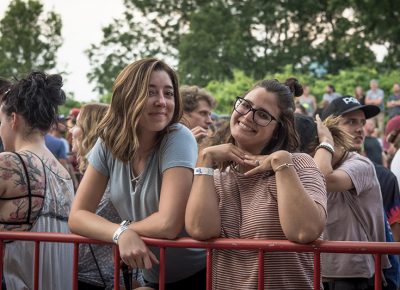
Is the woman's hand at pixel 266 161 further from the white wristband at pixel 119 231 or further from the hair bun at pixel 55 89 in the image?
the hair bun at pixel 55 89

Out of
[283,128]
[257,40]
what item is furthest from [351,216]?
[257,40]

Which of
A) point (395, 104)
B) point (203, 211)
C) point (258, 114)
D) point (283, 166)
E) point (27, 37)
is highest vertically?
point (27, 37)

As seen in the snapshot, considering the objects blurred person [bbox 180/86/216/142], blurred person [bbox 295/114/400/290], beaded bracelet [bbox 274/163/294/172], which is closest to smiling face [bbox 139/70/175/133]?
beaded bracelet [bbox 274/163/294/172]

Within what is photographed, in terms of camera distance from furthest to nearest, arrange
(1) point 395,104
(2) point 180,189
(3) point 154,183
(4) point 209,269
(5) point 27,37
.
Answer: (5) point 27,37
(1) point 395,104
(3) point 154,183
(2) point 180,189
(4) point 209,269

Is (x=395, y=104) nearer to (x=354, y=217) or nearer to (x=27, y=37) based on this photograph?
(x=354, y=217)

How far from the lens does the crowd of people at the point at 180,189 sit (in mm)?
3580

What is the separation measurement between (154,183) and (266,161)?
690mm

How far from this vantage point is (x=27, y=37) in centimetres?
3991

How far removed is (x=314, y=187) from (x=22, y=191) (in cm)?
178

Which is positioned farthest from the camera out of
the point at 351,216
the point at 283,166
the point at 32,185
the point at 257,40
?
the point at 257,40

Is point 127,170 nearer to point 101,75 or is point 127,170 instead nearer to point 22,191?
point 22,191

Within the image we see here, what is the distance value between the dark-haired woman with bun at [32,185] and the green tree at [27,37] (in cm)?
3499

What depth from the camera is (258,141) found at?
12.6 ft

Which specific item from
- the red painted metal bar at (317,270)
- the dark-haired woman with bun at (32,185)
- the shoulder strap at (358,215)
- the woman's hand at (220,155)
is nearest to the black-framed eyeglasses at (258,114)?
the woman's hand at (220,155)
